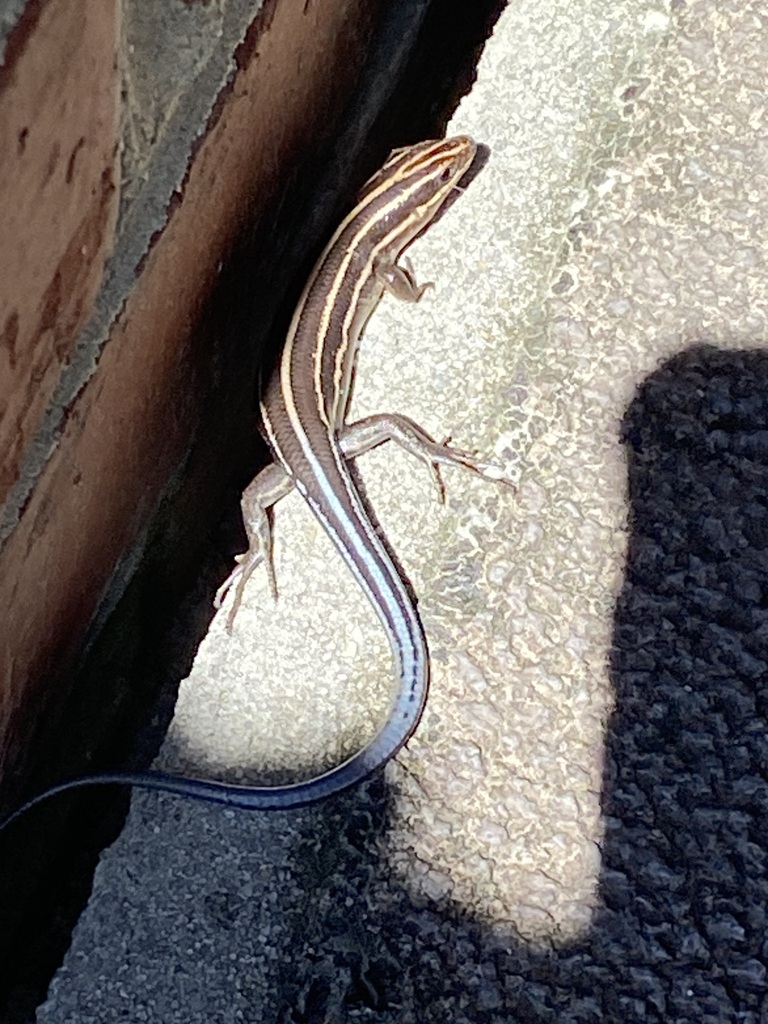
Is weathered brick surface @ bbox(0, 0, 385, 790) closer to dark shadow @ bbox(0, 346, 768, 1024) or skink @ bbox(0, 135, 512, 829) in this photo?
skink @ bbox(0, 135, 512, 829)

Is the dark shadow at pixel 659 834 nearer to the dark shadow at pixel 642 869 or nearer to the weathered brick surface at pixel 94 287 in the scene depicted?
the dark shadow at pixel 642 869

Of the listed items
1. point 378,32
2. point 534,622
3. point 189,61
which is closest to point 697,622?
point 534,622

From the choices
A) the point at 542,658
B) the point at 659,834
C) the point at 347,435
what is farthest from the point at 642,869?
the point at 347,435

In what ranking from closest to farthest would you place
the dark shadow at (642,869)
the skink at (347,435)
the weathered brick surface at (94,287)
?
the weathered brick surface at (94,287), the dark shadow at (642,869), the skink at (347,435)

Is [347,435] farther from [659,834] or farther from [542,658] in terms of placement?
[659,834]

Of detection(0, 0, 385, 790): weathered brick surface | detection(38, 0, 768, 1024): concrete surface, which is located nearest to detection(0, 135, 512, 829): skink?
detection(38, 0, 768, 1024): concrete surface

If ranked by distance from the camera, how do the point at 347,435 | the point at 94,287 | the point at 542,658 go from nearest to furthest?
the point at 94,287 < the point at 542,658 < the point at 347,435

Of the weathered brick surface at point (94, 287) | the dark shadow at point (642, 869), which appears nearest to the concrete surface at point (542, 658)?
the dark shadow at point (642, 869)
